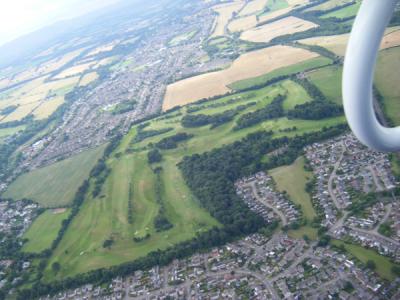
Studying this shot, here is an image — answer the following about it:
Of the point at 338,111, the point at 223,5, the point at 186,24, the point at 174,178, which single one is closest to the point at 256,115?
the point at 338,111

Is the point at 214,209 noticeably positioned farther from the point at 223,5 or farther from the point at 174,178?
the point at 223,5

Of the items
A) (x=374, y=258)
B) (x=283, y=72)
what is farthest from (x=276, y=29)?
(x=374, y=258)

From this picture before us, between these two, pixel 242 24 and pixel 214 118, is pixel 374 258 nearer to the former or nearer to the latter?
pixel 214 118

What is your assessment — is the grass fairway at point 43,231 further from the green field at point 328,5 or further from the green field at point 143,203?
the green field at point 328,5

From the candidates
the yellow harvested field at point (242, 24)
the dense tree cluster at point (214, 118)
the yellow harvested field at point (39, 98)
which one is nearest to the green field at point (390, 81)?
the dense tree cluster at point (214, 118)

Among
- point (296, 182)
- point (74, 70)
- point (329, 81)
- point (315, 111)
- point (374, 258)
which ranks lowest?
point (74, 70)

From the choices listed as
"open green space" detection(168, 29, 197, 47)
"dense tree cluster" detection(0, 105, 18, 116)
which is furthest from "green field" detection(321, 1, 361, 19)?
"dense tree cluster" detection(0, 105, 18, 116)

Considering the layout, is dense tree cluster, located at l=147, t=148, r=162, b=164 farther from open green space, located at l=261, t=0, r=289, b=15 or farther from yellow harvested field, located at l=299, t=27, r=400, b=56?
open green space, located at l=261, t=0, r=289, b=15
